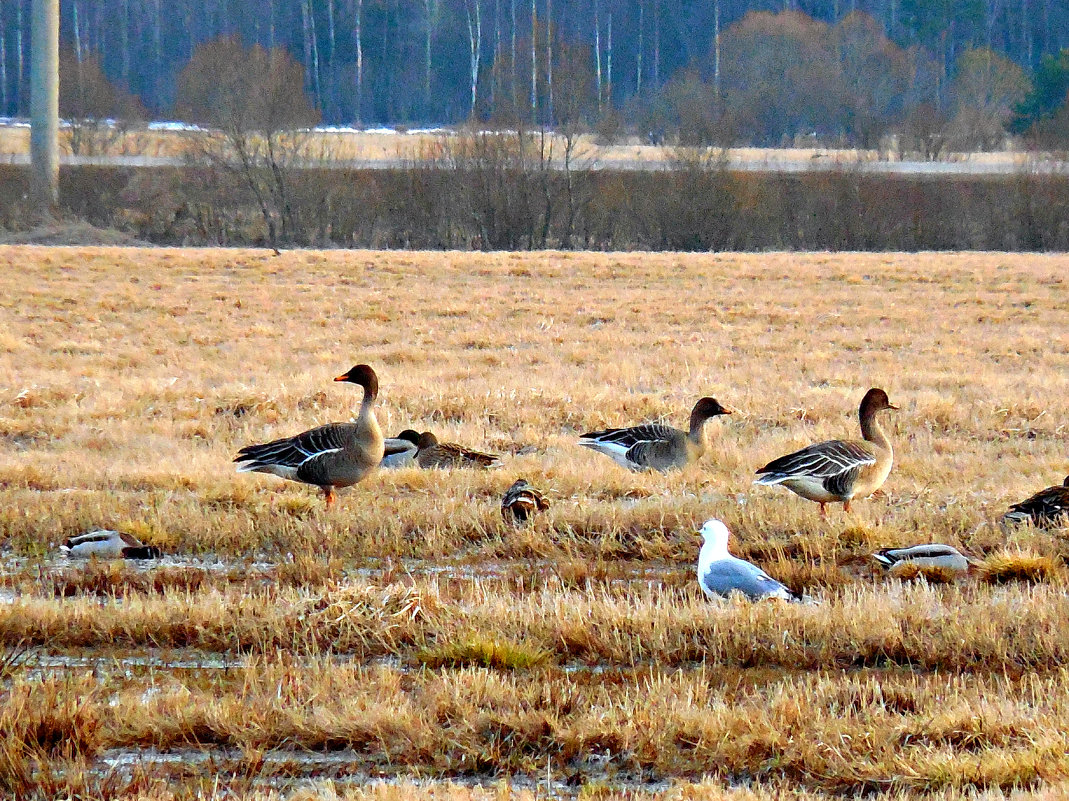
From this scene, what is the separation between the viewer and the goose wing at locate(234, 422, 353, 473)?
26.3 feet

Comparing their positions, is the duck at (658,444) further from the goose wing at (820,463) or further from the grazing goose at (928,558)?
the grazing goose at (928,558)

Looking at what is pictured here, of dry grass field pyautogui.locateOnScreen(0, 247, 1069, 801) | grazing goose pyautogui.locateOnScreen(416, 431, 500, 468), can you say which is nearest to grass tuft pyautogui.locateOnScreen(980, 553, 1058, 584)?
dry grass field pyautogui.locateOnScreen(0, 247, 1069, 801)

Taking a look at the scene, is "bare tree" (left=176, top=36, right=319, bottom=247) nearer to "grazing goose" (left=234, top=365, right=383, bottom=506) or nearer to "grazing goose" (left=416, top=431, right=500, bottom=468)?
"grazing goose" (left=416, top=431, right=500, bottom=468)

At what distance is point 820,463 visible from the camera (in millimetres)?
7625

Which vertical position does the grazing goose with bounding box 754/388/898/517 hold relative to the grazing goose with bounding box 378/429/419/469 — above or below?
above

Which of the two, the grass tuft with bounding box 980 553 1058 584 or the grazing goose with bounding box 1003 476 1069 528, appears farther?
the grazing goose with bounding box 1003 476 1069 528

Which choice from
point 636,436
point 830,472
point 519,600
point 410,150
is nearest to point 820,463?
point 830,472

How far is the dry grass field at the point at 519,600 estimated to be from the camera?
414 cm

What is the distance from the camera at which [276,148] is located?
45.6m

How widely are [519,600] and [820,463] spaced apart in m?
2.64

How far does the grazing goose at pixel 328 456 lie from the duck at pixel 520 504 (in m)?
1.00

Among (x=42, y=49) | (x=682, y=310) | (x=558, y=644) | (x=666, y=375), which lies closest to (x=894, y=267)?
(x=682, y=310)

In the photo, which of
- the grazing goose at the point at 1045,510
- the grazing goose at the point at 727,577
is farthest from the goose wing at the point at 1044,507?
the grazing goose at the point at 727,577

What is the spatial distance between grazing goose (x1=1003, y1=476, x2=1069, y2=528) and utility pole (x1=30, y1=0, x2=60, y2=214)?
134 ft
